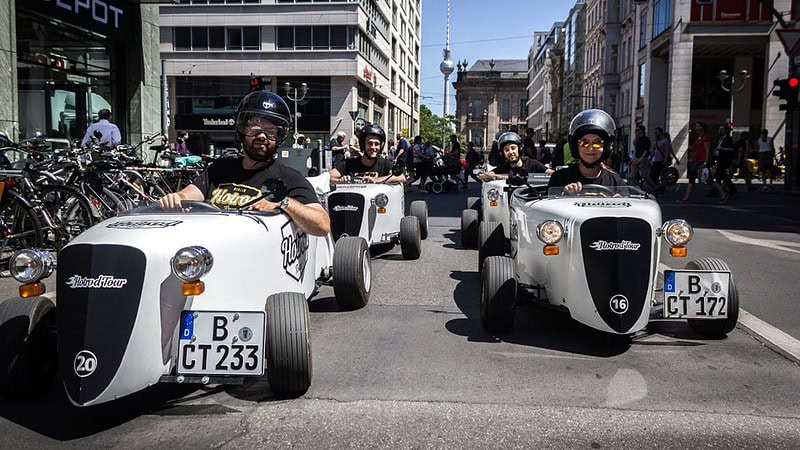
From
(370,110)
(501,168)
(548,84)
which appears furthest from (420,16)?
(501,168)

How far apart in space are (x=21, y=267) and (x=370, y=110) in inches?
2091

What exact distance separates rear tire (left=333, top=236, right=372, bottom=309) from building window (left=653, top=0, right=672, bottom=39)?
34109mm

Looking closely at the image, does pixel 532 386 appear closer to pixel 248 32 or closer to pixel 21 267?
pixel 21 267

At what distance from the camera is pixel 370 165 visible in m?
8.62

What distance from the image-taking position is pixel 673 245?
14.3 feet

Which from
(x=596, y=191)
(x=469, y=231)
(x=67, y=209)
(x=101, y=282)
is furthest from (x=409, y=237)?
(x=101, y=282)

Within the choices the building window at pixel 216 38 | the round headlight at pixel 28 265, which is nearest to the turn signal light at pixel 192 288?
the round headlight at pixel 28 265

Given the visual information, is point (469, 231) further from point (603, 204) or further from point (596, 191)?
point (603, 204)

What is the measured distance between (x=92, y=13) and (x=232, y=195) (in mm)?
10646

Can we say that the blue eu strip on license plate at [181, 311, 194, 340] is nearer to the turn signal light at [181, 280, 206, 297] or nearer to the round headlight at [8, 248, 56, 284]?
the turn signal light at [181, 280, 206, 297]

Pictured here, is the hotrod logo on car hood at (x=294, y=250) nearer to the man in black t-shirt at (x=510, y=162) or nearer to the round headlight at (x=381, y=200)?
the round headlight at (x=381, y=200)

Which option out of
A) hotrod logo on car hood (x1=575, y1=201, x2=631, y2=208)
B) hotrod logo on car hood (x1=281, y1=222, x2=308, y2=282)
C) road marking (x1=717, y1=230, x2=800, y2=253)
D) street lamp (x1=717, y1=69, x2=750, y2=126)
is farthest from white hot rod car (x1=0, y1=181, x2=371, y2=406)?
street lamp (x1=717, y1=69, x2=750, y2=126)

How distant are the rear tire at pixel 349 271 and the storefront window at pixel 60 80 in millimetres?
9149

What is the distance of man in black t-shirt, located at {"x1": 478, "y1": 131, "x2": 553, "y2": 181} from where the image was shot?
8.76 meters
